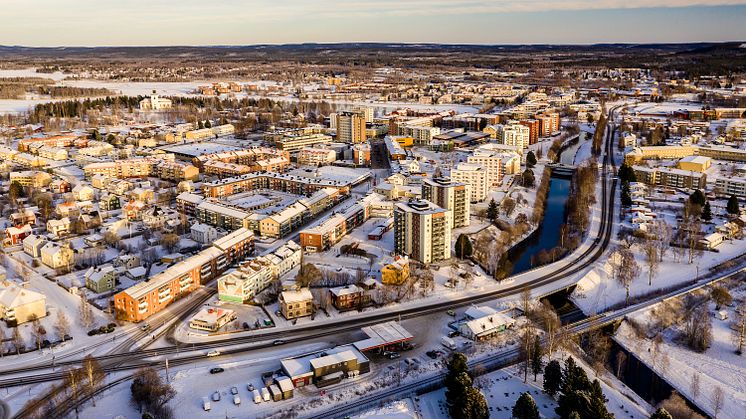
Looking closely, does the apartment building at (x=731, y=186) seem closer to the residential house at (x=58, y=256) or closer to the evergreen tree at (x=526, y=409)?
the evergreen tree at (x=526, y=409)

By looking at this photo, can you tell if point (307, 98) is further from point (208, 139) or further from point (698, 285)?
point (698, 285)

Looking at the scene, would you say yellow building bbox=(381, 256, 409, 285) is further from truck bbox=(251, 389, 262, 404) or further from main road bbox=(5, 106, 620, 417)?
truck bbox=(251, 389, 262, 404)

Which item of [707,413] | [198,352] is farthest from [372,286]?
[707,413]

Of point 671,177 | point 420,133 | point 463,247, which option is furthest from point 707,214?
point 420,133

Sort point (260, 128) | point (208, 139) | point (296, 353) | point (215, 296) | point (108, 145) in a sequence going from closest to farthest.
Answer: point (296, 353) → point (215, 296) → point (108, 145) → point (208, 139) → point (260, 128)

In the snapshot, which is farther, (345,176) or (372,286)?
(345,176)

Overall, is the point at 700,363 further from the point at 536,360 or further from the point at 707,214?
the point at 707,214

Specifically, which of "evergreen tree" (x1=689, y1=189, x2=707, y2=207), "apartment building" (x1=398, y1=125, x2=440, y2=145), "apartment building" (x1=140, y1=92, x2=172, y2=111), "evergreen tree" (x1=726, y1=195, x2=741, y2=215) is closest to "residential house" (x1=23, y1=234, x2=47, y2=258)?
"evergreen tree" (x1=689, y1=189, x2=707, y2=207)
